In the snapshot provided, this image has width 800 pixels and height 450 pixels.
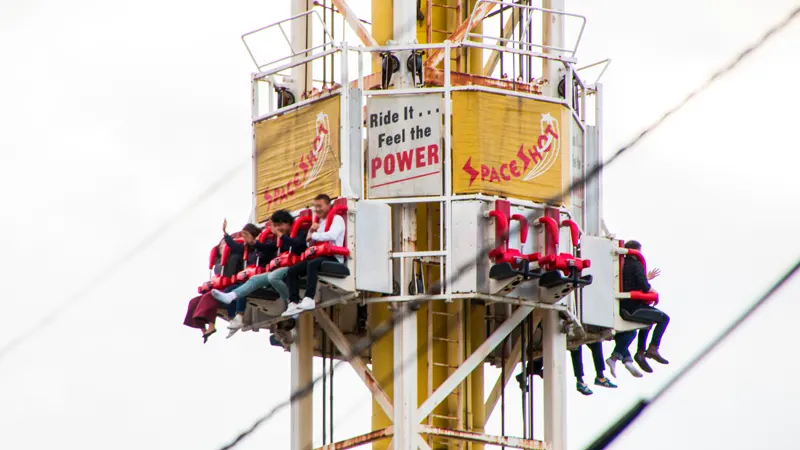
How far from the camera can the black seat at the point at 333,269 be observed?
5903 cm

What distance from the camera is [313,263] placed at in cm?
5906

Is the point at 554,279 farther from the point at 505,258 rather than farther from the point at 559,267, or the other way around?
the point at 505,258

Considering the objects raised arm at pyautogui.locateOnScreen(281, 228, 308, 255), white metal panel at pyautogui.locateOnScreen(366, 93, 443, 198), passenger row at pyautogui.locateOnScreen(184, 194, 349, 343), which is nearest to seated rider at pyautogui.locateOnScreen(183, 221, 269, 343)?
passenger row at pyautogui.locateOnScreen(184, 194, 349, 343)

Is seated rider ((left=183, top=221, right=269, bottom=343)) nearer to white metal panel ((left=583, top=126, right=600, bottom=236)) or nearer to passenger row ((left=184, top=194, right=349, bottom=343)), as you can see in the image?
passenger row ((left=184, top=194, right=349, bottom=343))

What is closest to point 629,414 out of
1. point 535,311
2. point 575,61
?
point 535,311

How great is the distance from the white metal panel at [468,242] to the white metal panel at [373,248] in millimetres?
1412

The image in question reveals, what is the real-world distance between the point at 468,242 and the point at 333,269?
3.08 meters

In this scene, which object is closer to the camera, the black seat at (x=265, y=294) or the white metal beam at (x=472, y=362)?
the white metal beam at (x=472, y=362)

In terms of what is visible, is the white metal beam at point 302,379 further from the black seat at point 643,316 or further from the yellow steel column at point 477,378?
the black seat at point 643,316

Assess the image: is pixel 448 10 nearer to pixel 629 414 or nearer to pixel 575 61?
pixel 575 61

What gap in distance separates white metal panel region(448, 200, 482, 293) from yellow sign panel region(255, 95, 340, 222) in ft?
9.14

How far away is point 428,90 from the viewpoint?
61.2 metres

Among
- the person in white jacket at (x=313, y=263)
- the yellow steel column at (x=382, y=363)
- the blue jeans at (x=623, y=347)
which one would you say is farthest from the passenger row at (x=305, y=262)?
the yellow steel column at (x=382, y=363)

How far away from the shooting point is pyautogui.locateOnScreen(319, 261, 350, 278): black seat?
59.0 meters
